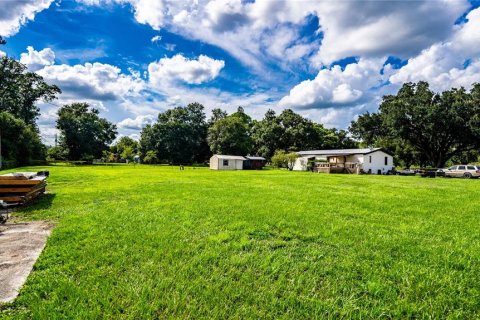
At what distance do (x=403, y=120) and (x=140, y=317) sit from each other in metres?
42.8

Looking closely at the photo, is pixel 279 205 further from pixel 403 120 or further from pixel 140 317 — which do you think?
pixel 403 120

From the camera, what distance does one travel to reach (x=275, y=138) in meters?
54.8

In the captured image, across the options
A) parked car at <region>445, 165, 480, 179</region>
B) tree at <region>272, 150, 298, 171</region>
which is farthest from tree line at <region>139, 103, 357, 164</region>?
parked car at <region>445, 165, 480, 179</region>

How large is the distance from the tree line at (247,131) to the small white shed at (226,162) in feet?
22.9

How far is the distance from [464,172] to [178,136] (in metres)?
53.1

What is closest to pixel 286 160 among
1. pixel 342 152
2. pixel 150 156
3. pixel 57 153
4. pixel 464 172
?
Result: pixel 342 152

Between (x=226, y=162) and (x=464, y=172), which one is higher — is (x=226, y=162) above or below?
above

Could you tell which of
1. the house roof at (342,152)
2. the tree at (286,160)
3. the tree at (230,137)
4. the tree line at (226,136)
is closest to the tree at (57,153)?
the tree line at (226,136)

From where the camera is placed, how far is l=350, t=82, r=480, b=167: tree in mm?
31875

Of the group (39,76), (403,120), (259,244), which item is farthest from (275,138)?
(39,76)

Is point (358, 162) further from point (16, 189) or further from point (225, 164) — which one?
point (16, 189)

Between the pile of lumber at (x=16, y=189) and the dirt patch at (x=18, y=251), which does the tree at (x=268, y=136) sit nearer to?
the pile of lumber at (x=16, y=189)

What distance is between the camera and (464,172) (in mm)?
26953

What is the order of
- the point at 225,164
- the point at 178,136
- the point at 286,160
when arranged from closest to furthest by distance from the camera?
the point at 225,164, the point at 286,160, the point at 178,136
